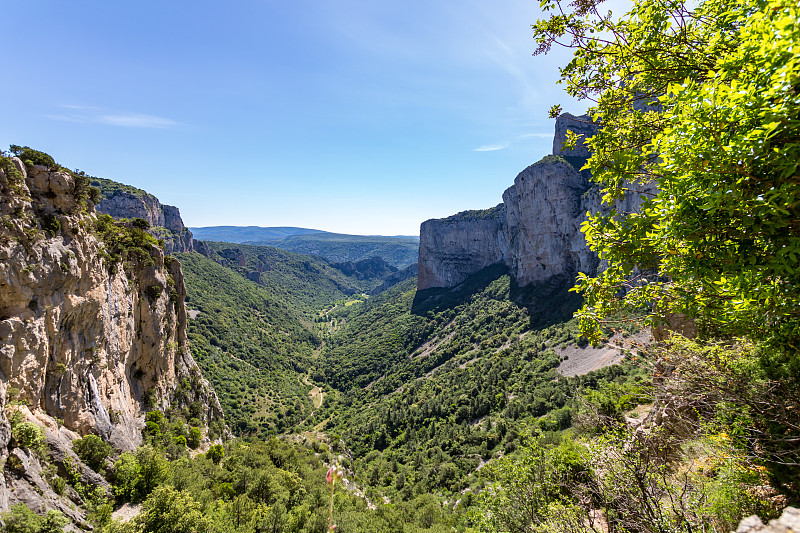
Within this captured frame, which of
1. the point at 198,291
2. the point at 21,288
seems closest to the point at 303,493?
the point at 21,288

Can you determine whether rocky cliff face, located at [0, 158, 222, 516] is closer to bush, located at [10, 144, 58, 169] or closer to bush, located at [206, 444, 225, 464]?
bush, located at [10, 144, 58, 169]

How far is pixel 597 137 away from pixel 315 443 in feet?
196

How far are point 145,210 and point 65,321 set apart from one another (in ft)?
394

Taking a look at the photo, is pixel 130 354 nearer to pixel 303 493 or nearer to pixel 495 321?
pixel 303 493

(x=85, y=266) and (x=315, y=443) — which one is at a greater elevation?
(x=85, y=266)

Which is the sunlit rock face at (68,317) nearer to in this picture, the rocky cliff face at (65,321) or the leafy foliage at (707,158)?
the rocky cliff face at (65,321)

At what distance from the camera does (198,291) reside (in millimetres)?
94375

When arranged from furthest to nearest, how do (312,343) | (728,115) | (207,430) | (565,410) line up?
(312,343), (565,410), (207,430), (728,115)

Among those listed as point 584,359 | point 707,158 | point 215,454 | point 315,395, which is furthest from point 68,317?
point 315,395

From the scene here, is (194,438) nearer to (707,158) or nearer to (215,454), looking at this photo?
(215,454)

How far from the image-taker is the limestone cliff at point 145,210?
101 meters

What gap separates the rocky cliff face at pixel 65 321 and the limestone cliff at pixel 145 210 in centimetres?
7775

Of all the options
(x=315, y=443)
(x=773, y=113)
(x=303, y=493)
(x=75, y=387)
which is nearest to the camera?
(x=773, y=113)

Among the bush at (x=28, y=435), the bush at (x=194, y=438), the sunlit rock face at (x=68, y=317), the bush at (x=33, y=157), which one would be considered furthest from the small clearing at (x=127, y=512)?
the bush at (x=33, y=157)
